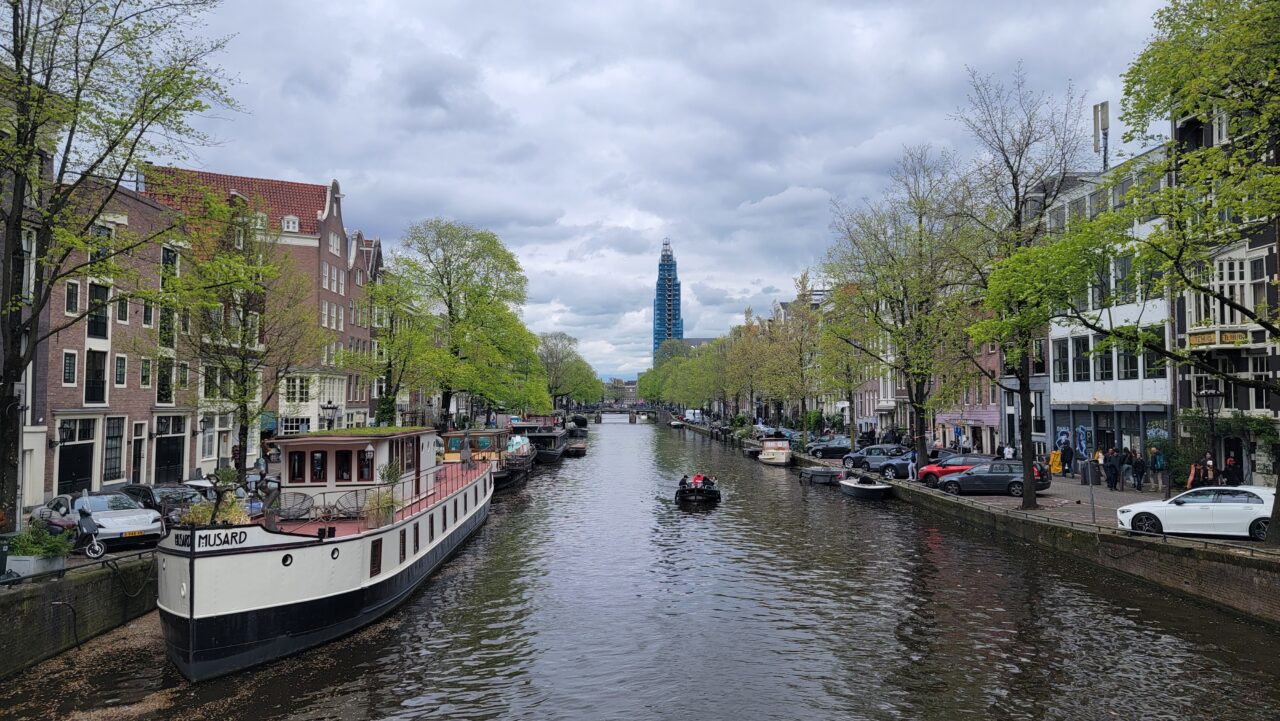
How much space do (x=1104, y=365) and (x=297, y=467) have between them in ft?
143

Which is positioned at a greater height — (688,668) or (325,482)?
(325,482)

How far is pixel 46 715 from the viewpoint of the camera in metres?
14.4

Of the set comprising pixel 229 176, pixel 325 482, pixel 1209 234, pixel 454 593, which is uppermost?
pixel 229 176

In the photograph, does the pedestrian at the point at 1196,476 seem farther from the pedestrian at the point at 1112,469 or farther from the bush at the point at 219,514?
the bush at the point at 219,514

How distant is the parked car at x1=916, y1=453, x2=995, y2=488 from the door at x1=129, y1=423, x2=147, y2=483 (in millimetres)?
41595

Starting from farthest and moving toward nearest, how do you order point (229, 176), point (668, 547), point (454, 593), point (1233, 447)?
point (229, 176), point (1233, 447), point (668, 547), point (454, 593)

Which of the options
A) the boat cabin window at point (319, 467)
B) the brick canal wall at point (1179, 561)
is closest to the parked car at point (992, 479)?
the brick canal wall at point (1179, 561)

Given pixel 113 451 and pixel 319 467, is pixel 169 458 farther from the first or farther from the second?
pixel 319 467

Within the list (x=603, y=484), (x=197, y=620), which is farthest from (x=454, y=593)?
(x=603, y=484)

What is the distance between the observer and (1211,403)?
30.9 m

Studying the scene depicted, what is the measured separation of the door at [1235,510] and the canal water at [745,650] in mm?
2917

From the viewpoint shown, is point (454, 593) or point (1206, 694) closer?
point (1206, 694)

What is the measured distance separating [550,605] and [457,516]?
1012 centimetres

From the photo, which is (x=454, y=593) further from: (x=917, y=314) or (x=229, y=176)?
(x=229, y=176)
